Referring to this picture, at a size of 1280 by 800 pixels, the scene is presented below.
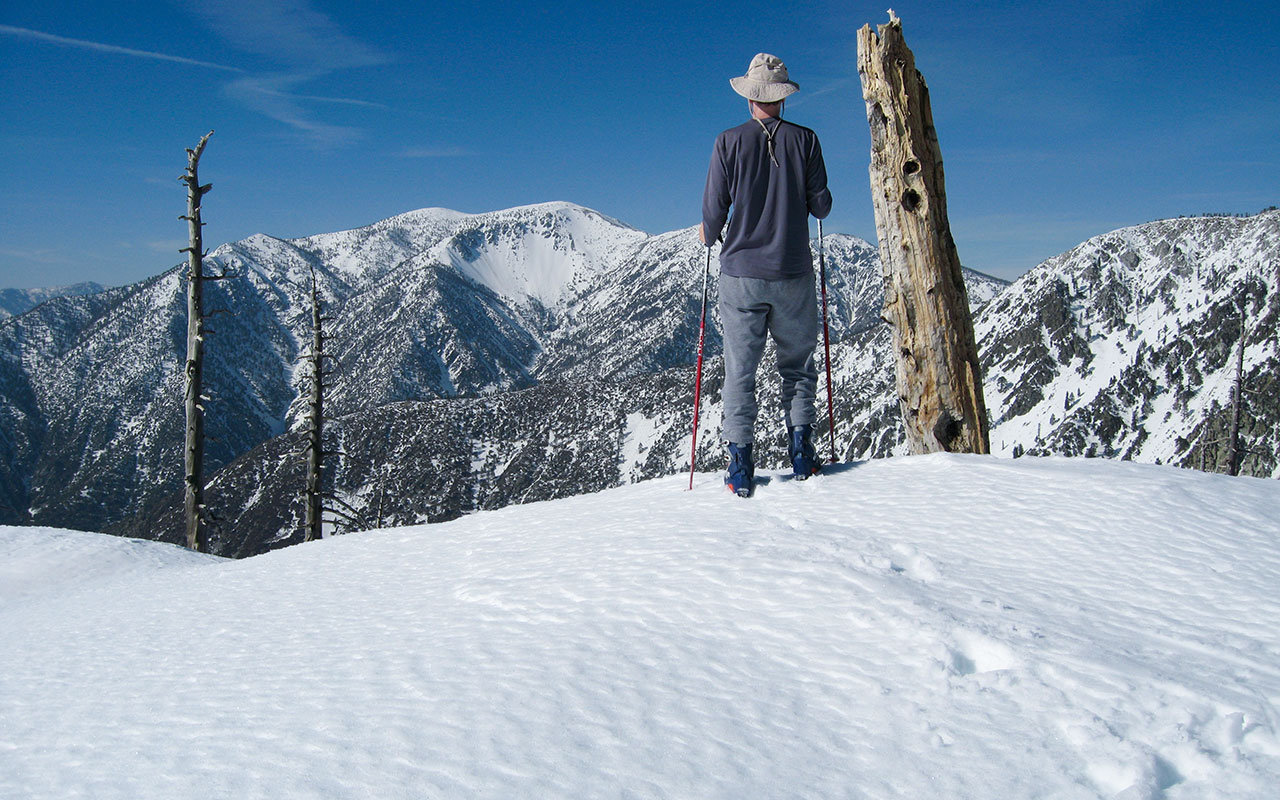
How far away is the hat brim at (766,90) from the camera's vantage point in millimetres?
5680

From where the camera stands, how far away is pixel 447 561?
17.7 ft

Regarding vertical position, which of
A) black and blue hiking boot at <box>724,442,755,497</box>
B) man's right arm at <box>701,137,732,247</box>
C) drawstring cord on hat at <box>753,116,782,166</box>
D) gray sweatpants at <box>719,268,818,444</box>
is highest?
drawstring cord on hat at <box>753,116,782,166</box>

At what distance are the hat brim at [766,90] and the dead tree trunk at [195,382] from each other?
484 inches

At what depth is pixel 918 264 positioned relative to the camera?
275 inches

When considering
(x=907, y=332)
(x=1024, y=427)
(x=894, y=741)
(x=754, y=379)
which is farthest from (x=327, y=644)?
(x=1024, y=427)

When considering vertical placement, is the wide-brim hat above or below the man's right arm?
above

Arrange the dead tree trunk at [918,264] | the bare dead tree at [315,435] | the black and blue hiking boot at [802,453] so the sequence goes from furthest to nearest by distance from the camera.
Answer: the bare dead tree at [315,435] < the dead tree trunk at [918,264] < the black and blue hiking boot at [802,453]

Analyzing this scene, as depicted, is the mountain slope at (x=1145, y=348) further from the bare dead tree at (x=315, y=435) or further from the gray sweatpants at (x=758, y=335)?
the gray sweatpants at (x=758, y=335)

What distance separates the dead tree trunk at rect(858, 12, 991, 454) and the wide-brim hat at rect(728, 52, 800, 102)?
199 centimetres

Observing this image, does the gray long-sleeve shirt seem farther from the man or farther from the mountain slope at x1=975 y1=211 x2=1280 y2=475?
the mountain slope at x1=975 y1=211 x2=1280 y2=475

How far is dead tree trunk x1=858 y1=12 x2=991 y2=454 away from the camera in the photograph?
695 cm

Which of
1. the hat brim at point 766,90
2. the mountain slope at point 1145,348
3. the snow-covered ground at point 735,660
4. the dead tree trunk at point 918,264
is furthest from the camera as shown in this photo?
the mountain slope at point 1145,348

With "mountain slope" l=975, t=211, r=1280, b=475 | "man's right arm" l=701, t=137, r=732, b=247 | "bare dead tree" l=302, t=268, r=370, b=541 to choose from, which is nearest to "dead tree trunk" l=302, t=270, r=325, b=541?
"bare dead tree" l=302, t=268, r=370, b=541

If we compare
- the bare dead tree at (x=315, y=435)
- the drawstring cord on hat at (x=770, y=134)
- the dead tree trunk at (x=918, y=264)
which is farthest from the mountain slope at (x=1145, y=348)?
the drawstring cord on hat at (x=770, y=134)
